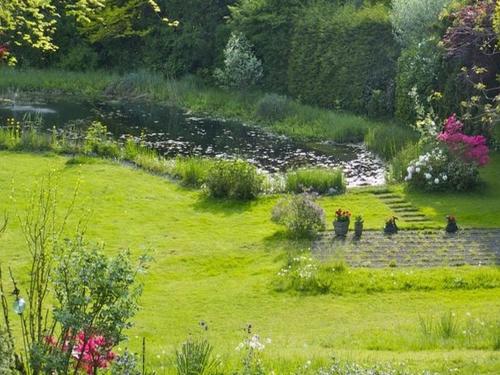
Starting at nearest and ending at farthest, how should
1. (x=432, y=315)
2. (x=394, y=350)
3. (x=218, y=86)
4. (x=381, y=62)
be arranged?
(x=394, y=350) < (x=432, y=315) < (x=381, y=62) < (x=218, y=86)

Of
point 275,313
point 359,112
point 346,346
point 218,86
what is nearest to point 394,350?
point 346,346

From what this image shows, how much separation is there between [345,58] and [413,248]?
19.8 meters

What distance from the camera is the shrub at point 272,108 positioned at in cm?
3462

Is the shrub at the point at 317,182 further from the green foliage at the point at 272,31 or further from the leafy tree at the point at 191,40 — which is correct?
the leafy tree at the point at 191,40

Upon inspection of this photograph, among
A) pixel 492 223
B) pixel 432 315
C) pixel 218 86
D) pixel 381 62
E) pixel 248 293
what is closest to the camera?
pixel 432 315

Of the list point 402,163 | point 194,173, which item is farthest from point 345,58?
point 194,173

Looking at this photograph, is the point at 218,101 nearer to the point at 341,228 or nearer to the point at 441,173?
the point at 441,173

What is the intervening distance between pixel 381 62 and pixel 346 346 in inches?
957

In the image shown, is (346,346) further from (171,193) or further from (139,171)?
(139,171)

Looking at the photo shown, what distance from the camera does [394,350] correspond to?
36.2ft

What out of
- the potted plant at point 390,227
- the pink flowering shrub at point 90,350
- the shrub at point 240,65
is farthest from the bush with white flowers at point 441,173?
the shrub at point 240,65

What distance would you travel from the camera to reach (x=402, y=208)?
2025 cm

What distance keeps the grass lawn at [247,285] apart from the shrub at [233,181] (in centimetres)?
46

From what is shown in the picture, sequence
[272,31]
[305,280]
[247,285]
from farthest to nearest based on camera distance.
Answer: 1. [272,31]
2. [247,285]
3. [305,280]
